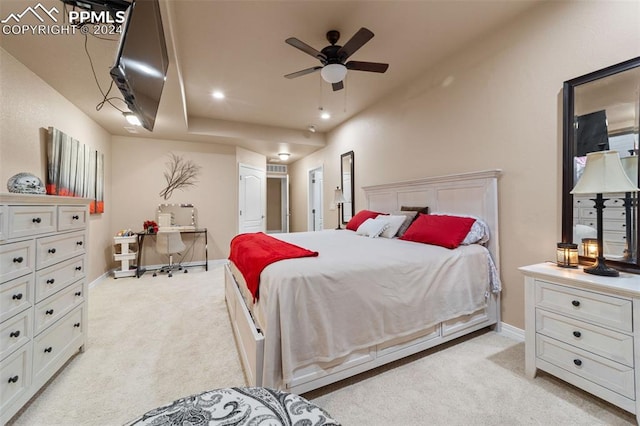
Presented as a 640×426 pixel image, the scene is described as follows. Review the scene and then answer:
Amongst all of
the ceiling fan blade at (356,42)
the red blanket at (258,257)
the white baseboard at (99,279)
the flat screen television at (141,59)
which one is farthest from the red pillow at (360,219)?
the white baseboard at (99,279)

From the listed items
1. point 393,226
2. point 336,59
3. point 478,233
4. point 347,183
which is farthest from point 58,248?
point 347,183

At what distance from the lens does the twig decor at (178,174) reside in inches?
193

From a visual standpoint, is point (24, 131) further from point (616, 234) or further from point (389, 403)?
point (616, 234)

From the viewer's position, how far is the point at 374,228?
10.2 ft

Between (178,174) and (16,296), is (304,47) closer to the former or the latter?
(16,296)

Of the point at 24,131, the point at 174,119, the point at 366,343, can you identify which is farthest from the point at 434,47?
the point at 24,131

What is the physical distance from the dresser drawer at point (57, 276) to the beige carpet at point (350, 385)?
24.3 inches

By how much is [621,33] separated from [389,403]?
2.86 metres

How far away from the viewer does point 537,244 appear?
2.18 meters

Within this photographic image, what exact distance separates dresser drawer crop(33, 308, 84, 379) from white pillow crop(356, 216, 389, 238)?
2.72m

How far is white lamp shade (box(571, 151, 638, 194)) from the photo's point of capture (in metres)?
1.47

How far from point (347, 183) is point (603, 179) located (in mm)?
3579

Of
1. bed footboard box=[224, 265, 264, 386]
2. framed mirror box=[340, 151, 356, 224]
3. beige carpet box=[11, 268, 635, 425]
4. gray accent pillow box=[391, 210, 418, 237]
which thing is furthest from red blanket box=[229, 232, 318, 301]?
framed mirror box=[340, 151, 356, 224]

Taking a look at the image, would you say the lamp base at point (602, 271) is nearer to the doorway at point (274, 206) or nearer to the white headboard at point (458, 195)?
the white headboard at point (458, 195)
